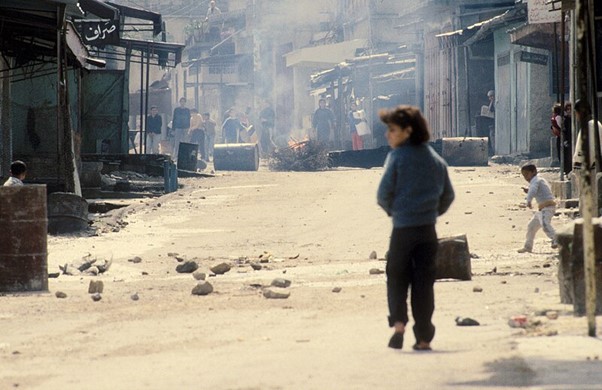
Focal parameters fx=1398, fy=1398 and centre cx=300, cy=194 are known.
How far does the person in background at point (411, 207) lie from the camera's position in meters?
7.77

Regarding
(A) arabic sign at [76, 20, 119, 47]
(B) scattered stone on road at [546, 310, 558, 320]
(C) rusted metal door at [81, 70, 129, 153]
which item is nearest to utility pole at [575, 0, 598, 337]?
(B) scattered stone on road at [546, 310, 558, 320]

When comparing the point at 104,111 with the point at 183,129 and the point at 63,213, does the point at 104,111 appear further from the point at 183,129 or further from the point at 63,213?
the point at 183,129

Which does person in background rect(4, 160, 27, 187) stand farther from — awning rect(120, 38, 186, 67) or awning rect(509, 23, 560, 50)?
awning rect(509, 23, 560, 50)

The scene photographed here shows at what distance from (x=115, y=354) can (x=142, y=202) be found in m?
15.2

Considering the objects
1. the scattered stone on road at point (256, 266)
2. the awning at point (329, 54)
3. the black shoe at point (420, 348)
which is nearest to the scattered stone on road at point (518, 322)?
the black shoe at point (420, 348)

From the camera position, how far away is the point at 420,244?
787 centimetres

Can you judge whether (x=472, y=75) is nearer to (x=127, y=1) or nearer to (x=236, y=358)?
(x=236, y=358)

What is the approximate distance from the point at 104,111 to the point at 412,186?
2212 centimetres

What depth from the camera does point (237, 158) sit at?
3897 centimetres

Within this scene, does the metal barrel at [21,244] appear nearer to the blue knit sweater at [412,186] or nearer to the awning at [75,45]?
the blue knit sweater at [412,186]

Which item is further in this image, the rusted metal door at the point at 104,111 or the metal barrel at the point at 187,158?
the metal barrel at the point at 187,158

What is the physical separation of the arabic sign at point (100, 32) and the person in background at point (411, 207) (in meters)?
20.7

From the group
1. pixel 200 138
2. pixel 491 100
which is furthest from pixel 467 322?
pixel 200 138

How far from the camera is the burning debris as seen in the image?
3675 cm
